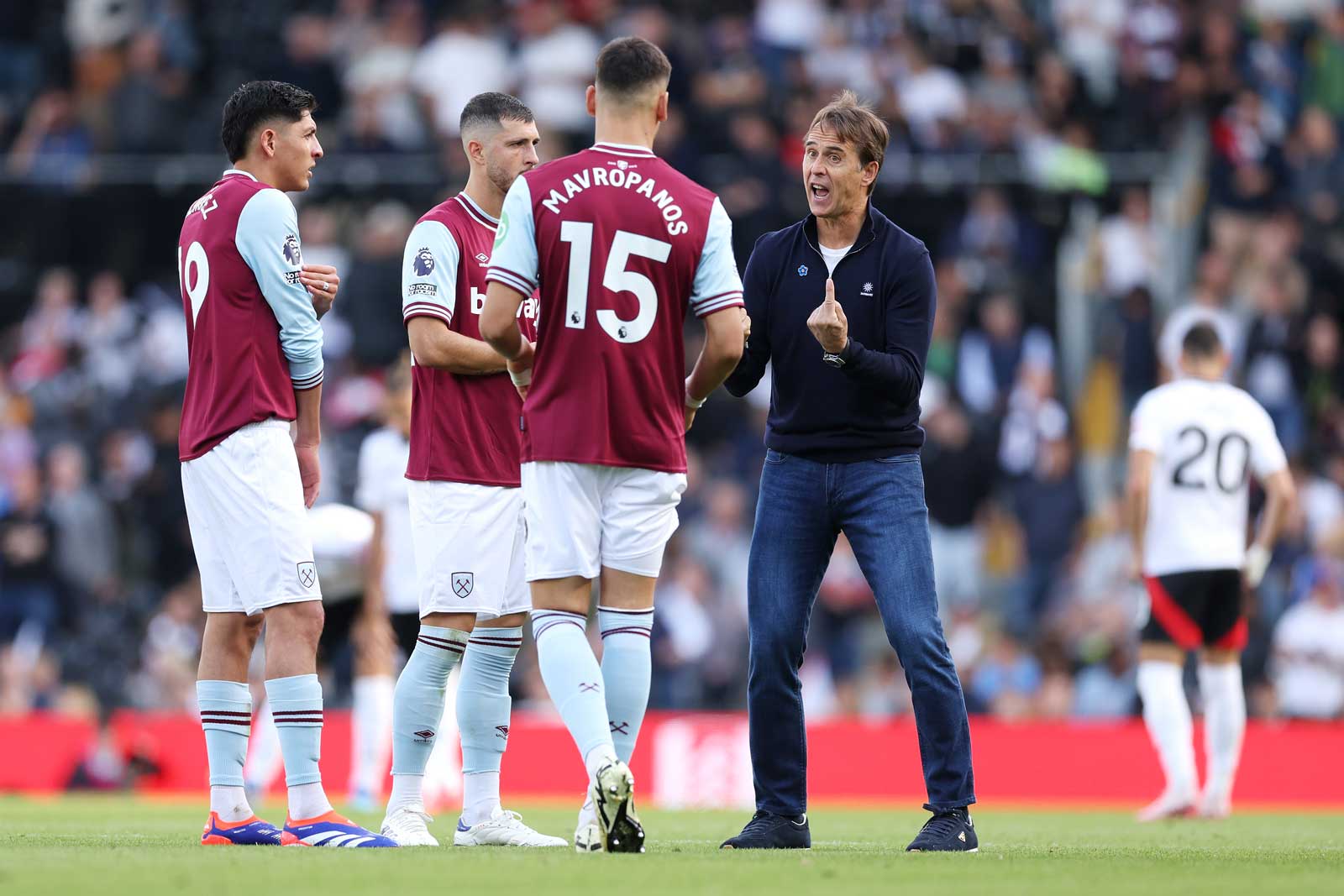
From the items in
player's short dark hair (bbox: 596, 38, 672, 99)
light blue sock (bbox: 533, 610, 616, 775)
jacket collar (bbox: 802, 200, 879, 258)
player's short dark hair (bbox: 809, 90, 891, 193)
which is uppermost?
player's short dark hair (bbox: 596, 38, 672, 99)

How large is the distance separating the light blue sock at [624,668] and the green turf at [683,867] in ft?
1.67

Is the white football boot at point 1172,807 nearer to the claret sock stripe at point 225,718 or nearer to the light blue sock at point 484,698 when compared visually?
the light blue sock at point 484,698

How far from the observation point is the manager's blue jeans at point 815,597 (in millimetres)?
7383

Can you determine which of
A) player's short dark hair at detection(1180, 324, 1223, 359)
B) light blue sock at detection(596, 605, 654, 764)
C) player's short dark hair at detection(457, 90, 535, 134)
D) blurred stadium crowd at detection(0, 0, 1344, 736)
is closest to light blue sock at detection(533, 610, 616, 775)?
light blue sock at detection(596, 605, 654, 764)

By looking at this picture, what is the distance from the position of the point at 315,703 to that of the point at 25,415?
39.3ft

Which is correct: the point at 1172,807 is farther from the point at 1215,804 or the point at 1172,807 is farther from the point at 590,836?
the point at 590,836

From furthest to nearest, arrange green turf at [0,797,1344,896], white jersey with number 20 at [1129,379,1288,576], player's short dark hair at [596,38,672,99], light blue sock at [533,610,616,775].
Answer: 1. white jersey with number 20 at [1129,379,1288,576]
2. player's short dark hair at [596,38,672,99]
3. light blue sock at [533,610,616,775]
4. green turf at [0,797,1344,896]

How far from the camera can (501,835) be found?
7.54m

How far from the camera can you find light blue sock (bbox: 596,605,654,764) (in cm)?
695

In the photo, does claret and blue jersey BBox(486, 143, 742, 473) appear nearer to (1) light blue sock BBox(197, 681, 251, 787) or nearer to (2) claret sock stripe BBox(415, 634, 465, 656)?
(2) claret sock stripe BBox(415, 634, 465, 656)

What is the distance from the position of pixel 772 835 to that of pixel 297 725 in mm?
1896

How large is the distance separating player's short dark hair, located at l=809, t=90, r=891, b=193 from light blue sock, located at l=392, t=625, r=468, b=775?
98.3 inches

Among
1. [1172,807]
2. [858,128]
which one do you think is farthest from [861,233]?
[1172,807]

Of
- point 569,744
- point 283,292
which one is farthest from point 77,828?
point 569,744
